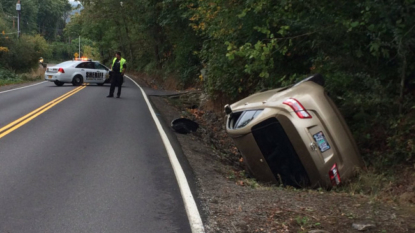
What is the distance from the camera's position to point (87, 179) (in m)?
6.97

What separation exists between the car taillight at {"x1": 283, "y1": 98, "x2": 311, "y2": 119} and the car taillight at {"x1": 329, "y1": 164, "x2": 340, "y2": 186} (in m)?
0.84

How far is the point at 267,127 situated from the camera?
7105mm

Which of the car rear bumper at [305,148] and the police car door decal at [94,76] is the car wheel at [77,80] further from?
the car rear bumper at [305,148]

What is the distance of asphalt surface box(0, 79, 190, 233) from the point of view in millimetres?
5242

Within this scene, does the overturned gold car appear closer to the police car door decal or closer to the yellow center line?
the yellow center line

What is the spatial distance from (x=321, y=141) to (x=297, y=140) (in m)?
0.38

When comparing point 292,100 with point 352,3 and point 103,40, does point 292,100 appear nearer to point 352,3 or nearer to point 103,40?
point 352,3

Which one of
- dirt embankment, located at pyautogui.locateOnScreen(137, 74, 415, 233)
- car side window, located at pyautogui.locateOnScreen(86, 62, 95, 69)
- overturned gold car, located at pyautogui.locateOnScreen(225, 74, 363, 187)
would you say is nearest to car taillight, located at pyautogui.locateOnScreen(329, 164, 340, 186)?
overturned gold car, located at pyautogui.locateOnScreen(225, 74, 363, 187)

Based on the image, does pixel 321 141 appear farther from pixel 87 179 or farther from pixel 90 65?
pixel 90 65

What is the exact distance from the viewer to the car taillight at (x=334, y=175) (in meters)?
6.97

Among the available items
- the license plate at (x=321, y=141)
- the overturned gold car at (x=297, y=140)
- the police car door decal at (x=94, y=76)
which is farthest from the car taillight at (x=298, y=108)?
the police car door decal at (x=94, y=76)

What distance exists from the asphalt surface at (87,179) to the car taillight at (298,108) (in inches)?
79.7

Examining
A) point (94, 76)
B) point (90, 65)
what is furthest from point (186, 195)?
point (90, 65)

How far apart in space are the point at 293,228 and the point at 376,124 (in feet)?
15.1
